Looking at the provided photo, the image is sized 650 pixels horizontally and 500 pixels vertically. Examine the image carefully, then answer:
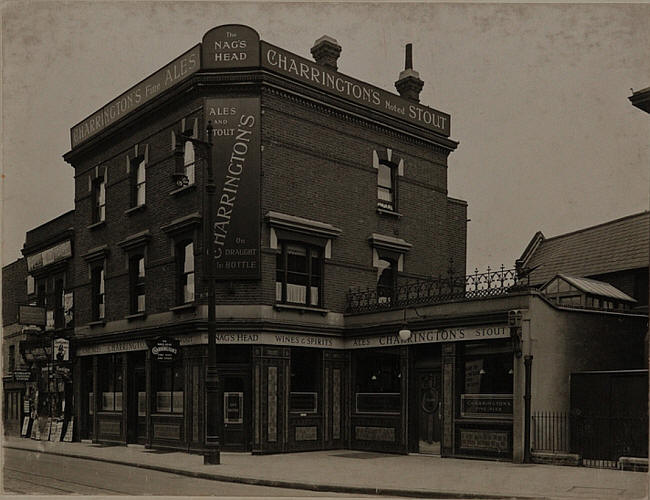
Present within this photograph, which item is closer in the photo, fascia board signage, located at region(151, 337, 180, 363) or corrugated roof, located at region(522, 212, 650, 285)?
fascia board signage, located at region(151, 337, 180, 363)

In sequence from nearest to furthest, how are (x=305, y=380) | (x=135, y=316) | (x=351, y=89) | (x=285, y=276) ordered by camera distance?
1. (x=285, y=276)
2. (x=305, y=380)
3. (x=351, y=89)
4. (x=135, y=316)

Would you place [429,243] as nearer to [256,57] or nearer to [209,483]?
[256,57]

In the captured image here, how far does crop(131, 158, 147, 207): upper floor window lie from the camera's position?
25922 mm

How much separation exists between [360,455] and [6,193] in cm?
1131

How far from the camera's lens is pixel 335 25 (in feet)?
54.7

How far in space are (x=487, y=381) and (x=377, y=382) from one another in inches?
166

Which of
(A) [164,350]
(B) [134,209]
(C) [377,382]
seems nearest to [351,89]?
(B) [134,209]

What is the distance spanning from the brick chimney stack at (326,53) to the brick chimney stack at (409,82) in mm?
3703

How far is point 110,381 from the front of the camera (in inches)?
1062

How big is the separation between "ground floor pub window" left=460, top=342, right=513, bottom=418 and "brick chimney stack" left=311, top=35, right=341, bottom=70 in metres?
10.1

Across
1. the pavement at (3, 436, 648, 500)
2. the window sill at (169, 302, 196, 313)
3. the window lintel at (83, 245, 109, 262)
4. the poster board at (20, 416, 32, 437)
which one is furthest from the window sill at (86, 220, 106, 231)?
the pavement at (3, 436, 648, 500)

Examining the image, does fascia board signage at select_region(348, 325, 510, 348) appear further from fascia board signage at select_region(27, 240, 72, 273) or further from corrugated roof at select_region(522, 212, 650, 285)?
fascia board signage at select_region(27, 240, 72, 273)

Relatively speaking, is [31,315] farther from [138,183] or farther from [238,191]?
[238,191]

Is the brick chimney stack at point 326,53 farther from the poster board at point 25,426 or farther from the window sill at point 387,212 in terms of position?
the poster board at point 25,426
